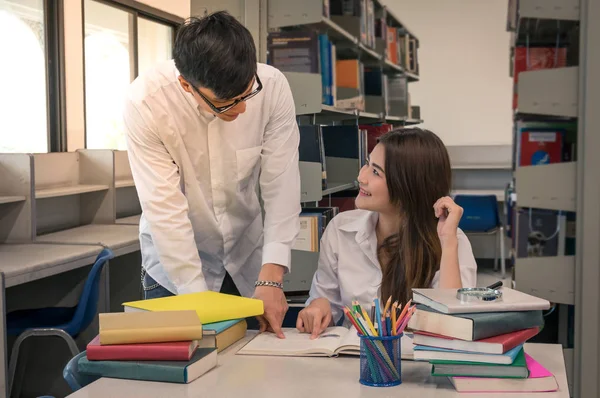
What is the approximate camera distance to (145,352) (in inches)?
54.4

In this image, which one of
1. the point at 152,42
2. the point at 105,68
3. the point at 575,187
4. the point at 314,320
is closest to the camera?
the point at 314,320

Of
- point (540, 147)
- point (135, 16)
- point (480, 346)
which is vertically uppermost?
point (135, 16)

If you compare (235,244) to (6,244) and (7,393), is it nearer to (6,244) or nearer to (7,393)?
(7,393)

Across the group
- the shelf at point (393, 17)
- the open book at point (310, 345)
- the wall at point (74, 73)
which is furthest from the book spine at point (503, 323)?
the shelf at point (393, 17)

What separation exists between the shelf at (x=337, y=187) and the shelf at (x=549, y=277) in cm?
91

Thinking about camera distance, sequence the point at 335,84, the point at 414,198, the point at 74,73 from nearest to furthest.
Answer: the point at 414,198 < the point at 335,84 < the point at 74,73

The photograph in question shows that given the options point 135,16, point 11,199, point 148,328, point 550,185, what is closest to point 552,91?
point 550,185

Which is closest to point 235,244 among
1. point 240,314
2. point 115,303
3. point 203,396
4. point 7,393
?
point 240,314

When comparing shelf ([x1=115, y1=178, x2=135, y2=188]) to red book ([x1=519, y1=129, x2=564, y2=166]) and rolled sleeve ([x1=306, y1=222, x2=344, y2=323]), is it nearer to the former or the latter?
red book ([x1=519, y1=129, x2=564, y2=166])

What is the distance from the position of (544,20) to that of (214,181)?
220 centimetres

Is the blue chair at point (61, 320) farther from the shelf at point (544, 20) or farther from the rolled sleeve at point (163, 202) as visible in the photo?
the shelf at point (544, 20)

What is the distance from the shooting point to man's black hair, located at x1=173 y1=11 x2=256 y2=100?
1.56 meters

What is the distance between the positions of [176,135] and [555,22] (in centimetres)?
237

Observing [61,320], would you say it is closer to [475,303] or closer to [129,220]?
[129,220]
